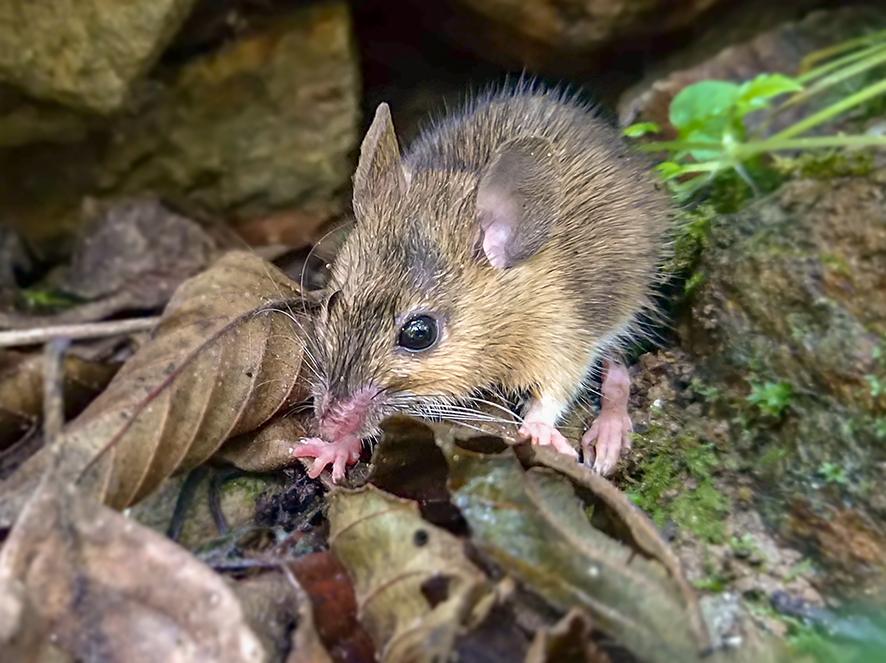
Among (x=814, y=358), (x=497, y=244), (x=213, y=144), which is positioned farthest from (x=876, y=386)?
(x=213, y=144)

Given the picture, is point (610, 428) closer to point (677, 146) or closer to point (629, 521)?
point (629, 521)

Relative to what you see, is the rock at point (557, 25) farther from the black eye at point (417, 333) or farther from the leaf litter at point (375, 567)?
the leaf litter at point (375, 567)

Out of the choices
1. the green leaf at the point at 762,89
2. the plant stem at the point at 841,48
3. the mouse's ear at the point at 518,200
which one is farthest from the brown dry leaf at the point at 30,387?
the plant stem at the point at 841,48

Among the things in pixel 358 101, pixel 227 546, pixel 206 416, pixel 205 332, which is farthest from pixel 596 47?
pixel 227 546

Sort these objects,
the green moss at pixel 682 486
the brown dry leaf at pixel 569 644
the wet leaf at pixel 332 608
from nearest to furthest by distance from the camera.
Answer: the brown dry leaf at pixel 569 644 < the wet leaf at pixel 332 608 < the green moss at pixel 682 486

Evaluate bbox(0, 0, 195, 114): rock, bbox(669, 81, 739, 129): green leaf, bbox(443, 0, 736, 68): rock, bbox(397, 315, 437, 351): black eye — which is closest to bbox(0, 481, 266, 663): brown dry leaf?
bbox(397, 315, 437, 351): black eye

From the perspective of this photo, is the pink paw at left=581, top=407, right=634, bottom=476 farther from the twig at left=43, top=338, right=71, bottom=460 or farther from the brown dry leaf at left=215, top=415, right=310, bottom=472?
the twig at left=43, top=338, right=71, bottom=460
